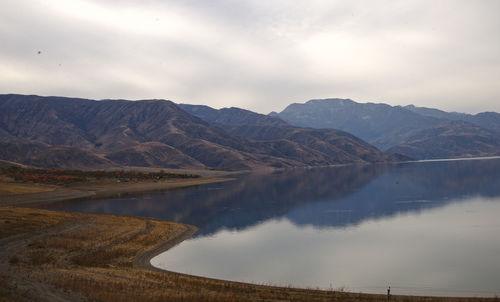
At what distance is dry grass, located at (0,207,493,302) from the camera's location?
26062 mm

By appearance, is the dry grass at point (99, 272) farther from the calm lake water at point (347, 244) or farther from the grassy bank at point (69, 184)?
the grassy bank at point (69, 184)

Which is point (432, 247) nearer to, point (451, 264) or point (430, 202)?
point (451, 264)

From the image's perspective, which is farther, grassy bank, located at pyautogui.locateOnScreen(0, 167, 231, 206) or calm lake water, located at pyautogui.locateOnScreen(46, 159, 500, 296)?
grassy bank, located at pyautogui.locateOnScreen(0, 167, 231, 206)

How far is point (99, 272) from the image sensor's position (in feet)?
108

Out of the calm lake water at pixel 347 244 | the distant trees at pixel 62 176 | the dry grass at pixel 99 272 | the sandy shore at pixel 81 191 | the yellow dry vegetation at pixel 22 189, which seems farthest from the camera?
the distant trees at pixel 62 176

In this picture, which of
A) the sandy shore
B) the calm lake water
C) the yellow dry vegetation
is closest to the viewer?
the calm lake water

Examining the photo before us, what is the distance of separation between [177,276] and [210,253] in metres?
13.4

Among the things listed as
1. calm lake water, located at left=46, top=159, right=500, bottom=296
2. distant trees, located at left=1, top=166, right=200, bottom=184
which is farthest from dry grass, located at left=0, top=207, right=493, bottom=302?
distant trees, located at left=1, top=166, right=200, bottom=184

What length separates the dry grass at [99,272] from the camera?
2606 centimetres

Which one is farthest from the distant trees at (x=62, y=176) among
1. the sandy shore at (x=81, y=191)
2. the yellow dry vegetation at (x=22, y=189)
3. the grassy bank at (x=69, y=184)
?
the yellow dry vegetation at (x=22, y=189)

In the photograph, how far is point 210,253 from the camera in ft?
158

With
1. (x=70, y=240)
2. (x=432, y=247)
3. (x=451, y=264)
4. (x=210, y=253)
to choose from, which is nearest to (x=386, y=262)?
(x=451, y=264)

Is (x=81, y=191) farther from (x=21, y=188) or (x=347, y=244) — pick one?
(x=347, y=244)

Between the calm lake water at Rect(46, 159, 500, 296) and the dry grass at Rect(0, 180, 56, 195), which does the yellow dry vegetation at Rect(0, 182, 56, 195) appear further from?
the calm lake water at Rect(46, 159, 500, 296)
